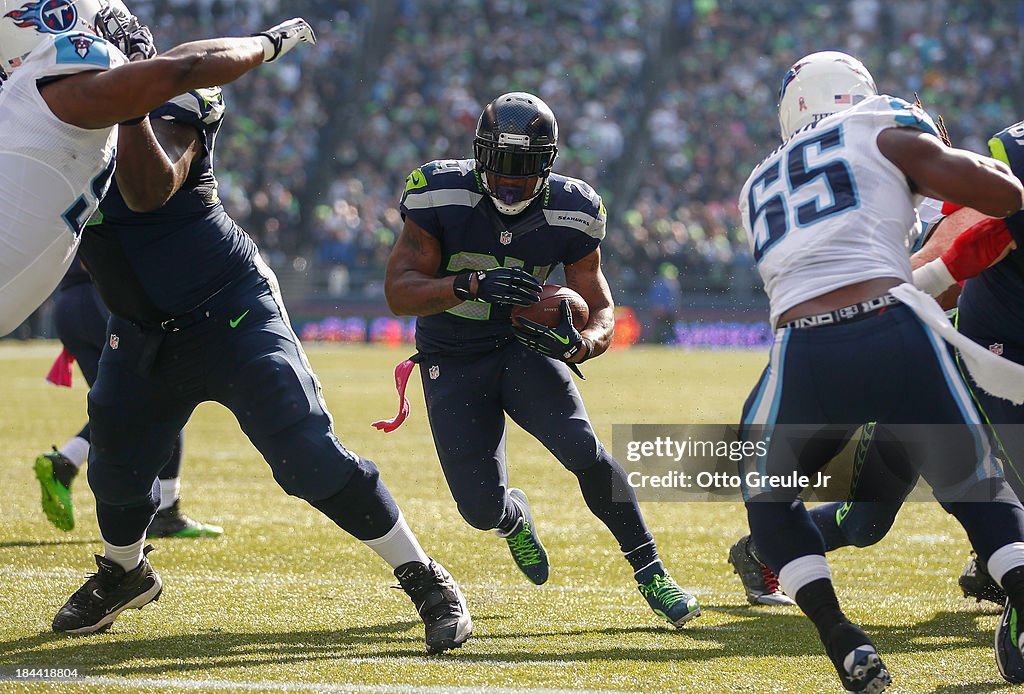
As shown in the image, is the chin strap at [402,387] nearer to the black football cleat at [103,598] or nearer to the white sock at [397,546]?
the white sock at [397,546]

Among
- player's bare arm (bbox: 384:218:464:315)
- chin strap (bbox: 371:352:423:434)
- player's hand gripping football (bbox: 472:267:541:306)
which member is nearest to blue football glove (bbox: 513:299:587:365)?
player's hand gripping football (bbox: 472:267:541:306)

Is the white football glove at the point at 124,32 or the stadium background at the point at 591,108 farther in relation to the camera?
the stadium background at the point at 591,108

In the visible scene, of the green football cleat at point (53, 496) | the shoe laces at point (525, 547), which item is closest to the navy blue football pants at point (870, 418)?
the shoe laces at point (525, 547)

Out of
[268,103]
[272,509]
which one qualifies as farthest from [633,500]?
[268,103]

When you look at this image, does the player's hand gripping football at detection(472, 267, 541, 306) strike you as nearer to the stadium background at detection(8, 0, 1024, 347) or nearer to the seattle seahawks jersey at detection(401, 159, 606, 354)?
the seattle seahawks jersey at detection(401, 159, 606, 354)

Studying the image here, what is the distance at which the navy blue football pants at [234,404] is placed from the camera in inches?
144

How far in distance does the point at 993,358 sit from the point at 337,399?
30.3 feet

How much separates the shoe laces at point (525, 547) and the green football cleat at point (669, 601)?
506mm

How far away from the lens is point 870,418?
3010 mm

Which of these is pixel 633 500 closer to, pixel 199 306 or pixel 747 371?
pixel 199 306

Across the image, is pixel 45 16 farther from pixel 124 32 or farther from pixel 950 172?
pixel 950 172

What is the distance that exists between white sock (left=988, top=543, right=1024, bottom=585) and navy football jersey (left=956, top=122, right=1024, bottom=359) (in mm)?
1024

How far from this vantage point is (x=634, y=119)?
78.8 feet

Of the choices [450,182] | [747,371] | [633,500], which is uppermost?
[450,182]
